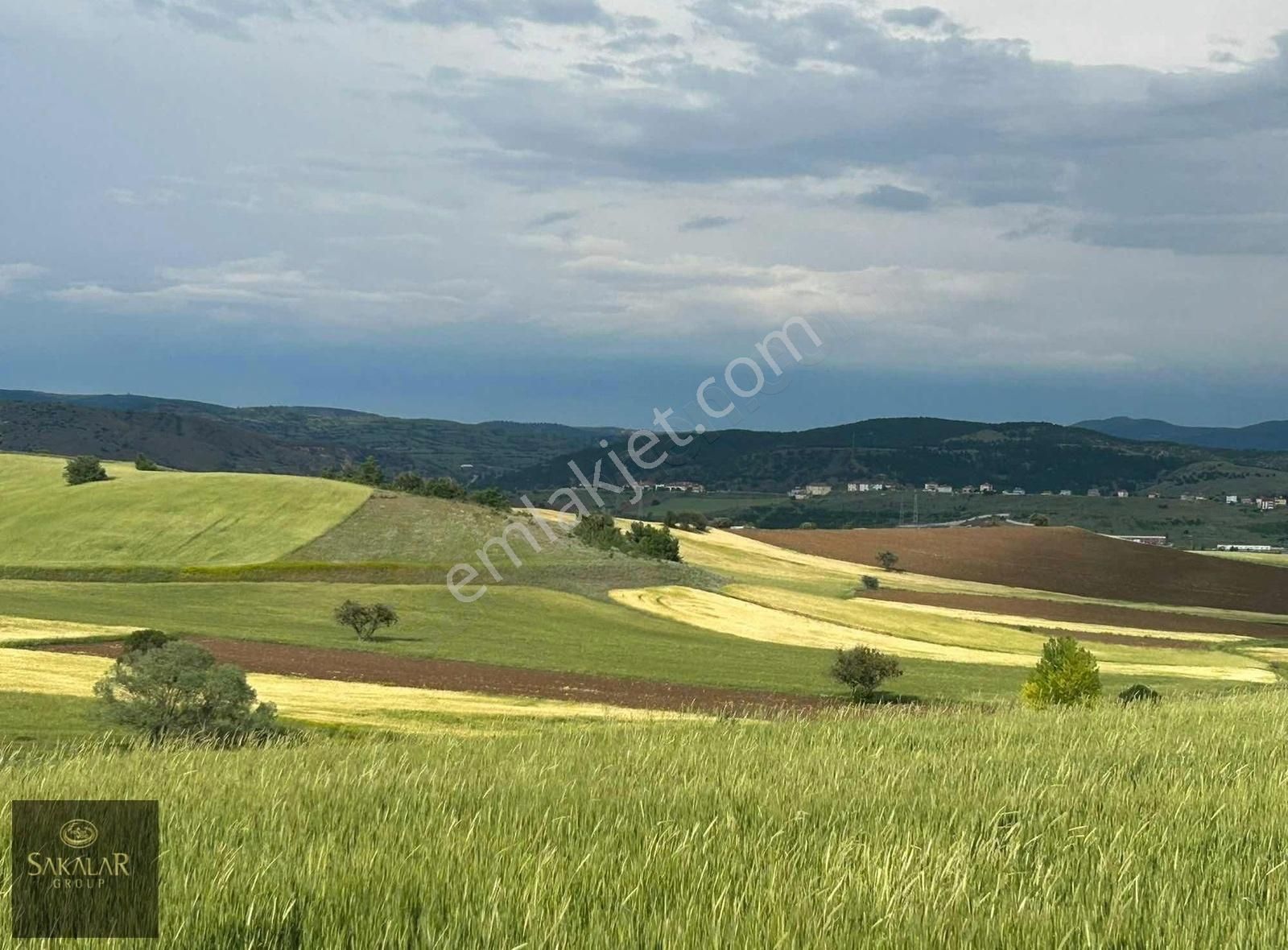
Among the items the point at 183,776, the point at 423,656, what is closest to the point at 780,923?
the point at 183,776

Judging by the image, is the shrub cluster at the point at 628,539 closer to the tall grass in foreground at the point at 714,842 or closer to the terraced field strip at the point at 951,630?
the terraced field strip at the point at 951,630

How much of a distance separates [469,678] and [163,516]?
58.0m

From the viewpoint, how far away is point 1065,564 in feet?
406

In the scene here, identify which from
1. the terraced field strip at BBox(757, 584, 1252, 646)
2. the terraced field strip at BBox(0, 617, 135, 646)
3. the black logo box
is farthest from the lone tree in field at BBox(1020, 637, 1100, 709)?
the terraced field strip at BBox(757, 584, 1252, 646)

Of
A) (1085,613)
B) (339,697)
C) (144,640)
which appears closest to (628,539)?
(1085,613)

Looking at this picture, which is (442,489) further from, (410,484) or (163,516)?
(163,516)

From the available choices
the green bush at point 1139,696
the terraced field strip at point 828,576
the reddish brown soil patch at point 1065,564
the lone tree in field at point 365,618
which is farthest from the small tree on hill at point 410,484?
the green bush at point 1139,696

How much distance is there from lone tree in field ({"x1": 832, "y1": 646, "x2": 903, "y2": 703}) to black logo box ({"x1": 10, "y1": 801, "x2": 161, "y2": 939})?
50.0m

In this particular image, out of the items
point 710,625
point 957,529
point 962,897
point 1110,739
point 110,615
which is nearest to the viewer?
point 962,897

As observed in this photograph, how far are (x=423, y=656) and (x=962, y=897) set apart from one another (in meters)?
56.7

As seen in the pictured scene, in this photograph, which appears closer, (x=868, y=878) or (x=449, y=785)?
(x=868, y=878)

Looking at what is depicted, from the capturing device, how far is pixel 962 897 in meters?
5.81

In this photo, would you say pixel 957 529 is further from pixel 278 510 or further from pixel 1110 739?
pixel 1110 739

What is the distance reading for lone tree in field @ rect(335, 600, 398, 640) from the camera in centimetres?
6700
